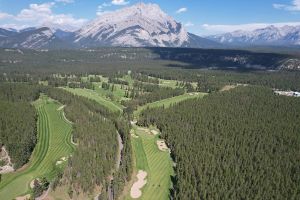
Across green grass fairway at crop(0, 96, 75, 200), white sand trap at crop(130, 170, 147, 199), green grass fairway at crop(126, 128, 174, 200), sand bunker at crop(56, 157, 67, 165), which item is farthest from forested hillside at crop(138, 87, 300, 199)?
green grass fairway at crop(0, 96, 75, 200)

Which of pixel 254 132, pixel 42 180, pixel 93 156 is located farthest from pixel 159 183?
pixel 254 132

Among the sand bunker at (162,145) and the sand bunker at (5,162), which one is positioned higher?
the sand bunker at (162,145)

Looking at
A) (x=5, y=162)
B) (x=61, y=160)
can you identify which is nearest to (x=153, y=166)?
(x=61, y=160)

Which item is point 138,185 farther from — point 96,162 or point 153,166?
point 96,162

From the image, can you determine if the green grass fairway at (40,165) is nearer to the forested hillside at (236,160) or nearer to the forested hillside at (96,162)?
the forested hillside at (96,162)

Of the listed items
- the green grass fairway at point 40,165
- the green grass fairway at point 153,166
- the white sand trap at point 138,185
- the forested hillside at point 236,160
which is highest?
the forested hillside at point 236,160

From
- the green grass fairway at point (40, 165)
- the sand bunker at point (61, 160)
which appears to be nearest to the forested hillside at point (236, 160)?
the sand bunker at point (61, 160)
